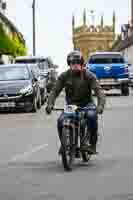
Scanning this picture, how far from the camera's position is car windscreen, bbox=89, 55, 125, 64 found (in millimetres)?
43469

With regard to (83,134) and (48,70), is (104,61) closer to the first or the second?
(48,70)

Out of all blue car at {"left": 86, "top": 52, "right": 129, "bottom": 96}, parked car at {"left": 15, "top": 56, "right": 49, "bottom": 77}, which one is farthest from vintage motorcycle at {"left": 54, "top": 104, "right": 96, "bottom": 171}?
parked car at {"left": 15, "top": 56, "right": 49, "bottom": 77}

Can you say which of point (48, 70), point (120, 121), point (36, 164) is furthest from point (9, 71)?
point (36, 164)

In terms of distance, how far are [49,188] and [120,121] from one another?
1288 centimetres

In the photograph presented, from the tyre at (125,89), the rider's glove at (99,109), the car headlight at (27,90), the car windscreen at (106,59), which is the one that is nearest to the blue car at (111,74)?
the tyre at (125,89)

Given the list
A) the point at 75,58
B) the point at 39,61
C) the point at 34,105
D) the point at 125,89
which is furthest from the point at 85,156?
the point at 39,61

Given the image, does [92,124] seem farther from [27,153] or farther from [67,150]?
[27,153]

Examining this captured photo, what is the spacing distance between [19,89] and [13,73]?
5.30 feet

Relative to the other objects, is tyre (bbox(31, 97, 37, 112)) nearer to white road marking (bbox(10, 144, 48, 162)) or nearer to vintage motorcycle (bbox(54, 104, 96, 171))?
white road marking (bbox(10, 144, 48, 162))

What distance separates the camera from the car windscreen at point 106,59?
143 ft

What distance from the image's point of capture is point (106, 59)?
4350 centimetres

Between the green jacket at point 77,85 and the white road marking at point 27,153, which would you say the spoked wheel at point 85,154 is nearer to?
the green jacket at point 77,85

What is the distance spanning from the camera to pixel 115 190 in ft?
33.2

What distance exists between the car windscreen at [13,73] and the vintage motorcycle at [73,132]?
15.5 m
